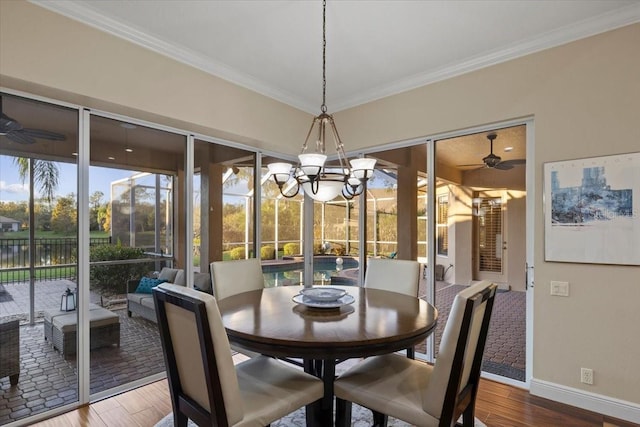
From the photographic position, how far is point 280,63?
3.18 metres

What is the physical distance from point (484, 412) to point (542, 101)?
2459 millimetres

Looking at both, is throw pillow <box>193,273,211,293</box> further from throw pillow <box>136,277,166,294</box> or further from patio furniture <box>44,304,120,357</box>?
patio furniture <box>44,304,120,357</box>

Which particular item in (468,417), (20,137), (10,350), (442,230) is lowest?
(468,417)

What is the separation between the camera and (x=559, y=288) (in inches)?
106

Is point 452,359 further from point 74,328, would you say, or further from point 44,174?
point 44,174

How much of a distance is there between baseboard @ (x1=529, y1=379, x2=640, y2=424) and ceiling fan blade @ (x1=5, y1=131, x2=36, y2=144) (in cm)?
423

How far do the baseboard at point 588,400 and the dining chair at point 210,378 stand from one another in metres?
2.03

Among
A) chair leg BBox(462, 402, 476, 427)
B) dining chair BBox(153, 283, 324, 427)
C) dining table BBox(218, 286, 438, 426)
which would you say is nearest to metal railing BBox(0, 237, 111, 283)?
dining table BBox(218, 286, 438, 426)

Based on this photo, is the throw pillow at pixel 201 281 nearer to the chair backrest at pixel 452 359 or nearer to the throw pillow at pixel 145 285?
the throw pillow at pixel 145 285

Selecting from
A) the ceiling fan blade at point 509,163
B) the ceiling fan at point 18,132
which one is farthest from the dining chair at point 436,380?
the ceiling fan at point 18,132

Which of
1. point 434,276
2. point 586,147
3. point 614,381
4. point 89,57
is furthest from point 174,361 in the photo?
point 586,147

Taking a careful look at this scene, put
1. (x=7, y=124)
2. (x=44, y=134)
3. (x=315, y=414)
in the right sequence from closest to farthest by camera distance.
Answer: (x=315, y=414)
(x=7, y=124)
(x=44, y=134)

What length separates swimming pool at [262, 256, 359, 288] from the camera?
4414 mm

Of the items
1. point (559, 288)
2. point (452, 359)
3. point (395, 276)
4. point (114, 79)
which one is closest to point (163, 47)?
point (114, 79)
